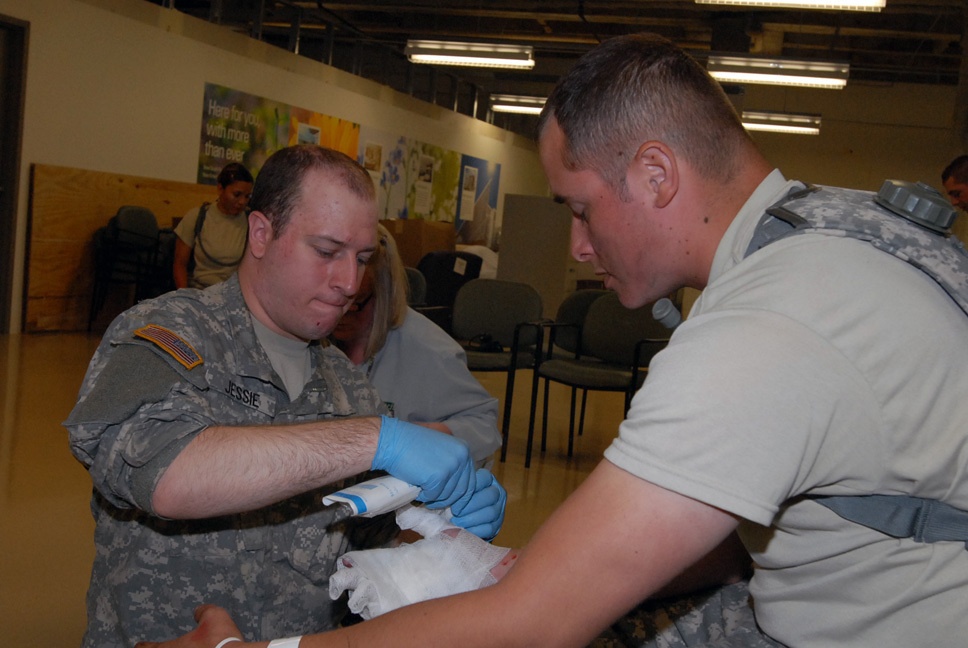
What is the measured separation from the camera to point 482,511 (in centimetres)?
159

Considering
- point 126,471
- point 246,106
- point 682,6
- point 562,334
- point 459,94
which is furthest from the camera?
point 459,94

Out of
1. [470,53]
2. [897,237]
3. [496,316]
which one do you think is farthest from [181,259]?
[897,237]

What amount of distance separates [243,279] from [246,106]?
8.07 meters

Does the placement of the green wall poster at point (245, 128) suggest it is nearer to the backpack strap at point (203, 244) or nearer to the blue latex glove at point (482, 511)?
the backpack strap at point (203, 244)

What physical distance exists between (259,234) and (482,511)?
0.74 meters

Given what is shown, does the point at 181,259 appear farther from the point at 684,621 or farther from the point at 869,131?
the point at 869,131

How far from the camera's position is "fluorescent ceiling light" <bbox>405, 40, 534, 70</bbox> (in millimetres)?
8234

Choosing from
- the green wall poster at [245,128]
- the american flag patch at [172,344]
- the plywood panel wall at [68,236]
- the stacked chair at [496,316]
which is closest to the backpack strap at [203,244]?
the stacked chair at [496,316]

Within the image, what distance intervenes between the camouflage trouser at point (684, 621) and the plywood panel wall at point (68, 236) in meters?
7.19

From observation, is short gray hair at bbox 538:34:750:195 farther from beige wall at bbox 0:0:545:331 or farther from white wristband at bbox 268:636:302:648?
beige wall at bbox 0:0:545:331

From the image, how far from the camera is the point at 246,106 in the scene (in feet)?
30.7

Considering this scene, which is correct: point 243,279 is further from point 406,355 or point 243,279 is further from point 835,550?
point 835,550

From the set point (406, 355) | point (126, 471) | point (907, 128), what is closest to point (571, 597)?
point (126, 471)

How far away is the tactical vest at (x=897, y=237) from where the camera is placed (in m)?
0.96
